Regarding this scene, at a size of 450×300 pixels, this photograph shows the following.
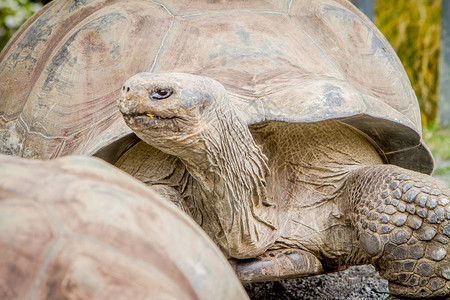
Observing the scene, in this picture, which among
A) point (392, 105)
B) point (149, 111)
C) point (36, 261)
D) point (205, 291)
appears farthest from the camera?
point (392, 105)

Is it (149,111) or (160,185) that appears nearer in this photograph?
(149,111)

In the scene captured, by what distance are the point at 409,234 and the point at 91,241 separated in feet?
5.43

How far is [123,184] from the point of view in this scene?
1157 millimetres

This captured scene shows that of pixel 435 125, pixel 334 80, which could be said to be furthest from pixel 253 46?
pixel 435 125

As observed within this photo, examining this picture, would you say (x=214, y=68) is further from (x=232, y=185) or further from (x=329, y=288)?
(x=329, y=288)

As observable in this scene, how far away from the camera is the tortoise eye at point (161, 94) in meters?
1.94

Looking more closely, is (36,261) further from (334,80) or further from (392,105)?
(392,105)

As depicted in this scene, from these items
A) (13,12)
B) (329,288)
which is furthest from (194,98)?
(13,12)

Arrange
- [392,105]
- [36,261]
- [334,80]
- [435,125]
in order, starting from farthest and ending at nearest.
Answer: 1. [435,125]
2. [392,105]
3. [334,80]
4. [36,261]

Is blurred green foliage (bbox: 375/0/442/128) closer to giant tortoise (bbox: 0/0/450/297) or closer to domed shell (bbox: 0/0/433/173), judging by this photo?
domed shell (bbox: 0/0/433/173)

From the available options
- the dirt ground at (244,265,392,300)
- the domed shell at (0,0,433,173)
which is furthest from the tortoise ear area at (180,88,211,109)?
the dirt ground at (244,265,392,300)

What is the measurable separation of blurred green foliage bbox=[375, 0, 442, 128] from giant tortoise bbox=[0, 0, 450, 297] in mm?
6271

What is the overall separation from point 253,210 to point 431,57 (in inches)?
303

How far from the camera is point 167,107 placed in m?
1.94
